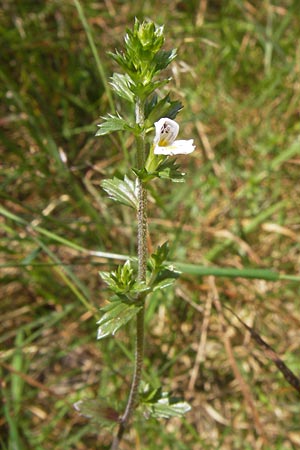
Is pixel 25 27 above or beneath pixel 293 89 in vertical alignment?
above

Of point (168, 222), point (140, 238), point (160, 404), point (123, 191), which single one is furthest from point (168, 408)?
point (168, 222)

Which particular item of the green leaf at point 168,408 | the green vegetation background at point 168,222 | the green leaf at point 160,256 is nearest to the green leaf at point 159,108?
the green leaf at point 160,256

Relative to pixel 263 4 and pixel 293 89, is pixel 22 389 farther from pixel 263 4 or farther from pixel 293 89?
pixel 263 4

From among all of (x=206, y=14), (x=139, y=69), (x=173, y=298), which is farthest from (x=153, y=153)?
(x=206, y=14)

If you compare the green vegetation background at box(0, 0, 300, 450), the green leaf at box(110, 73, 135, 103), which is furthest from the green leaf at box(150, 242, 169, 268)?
the green vegetation background at box(0, 0, 300, 450)

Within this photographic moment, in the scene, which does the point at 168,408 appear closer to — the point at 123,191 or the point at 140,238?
the point at 140,238

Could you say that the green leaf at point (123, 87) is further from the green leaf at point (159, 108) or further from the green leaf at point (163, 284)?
the green leaf at point (163, 284)
